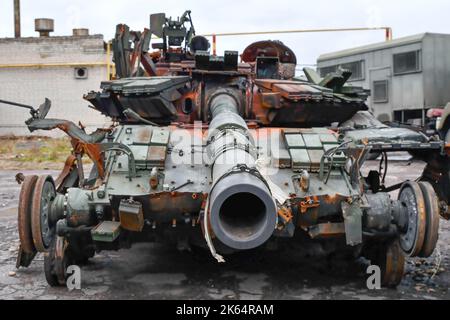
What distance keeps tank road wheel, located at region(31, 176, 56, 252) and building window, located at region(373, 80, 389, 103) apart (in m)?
13.5

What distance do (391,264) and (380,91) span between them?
12.8 m

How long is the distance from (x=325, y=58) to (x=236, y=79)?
43.3ft

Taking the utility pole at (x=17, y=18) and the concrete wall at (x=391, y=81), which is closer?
the concrete wall at (x=391, y=81)

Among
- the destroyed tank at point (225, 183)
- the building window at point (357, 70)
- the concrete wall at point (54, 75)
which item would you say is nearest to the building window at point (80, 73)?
the concrete wall at point (54, 75)

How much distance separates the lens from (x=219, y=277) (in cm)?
671

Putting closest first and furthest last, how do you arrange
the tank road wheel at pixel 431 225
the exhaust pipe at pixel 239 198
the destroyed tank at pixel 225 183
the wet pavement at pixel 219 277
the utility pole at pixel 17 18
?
1. the exhaust pipe at pixel 239 198
2. the destroyed tank at pixel 225 183
3. the tank road wheel at pixel 431 225
4. the wet pavement at pixel 219 277
5. the utility pole at pixel 17 18

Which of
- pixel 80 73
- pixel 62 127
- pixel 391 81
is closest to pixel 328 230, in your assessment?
pixel 62 127

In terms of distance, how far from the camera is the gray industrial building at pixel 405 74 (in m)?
17.0

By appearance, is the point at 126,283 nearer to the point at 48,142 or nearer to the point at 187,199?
the point at 187,199

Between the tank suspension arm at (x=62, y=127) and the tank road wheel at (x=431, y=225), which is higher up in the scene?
the tank suspension arm at (x=62, y=127)

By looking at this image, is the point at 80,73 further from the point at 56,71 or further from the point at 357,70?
the point at 357,70

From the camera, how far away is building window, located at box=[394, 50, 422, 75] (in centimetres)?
1719

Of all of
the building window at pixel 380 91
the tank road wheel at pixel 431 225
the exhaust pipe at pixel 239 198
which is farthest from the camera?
the building window at pixel 380 91

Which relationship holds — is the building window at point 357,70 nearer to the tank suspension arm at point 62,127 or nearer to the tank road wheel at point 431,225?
the tank suspension arm at point 62,127
